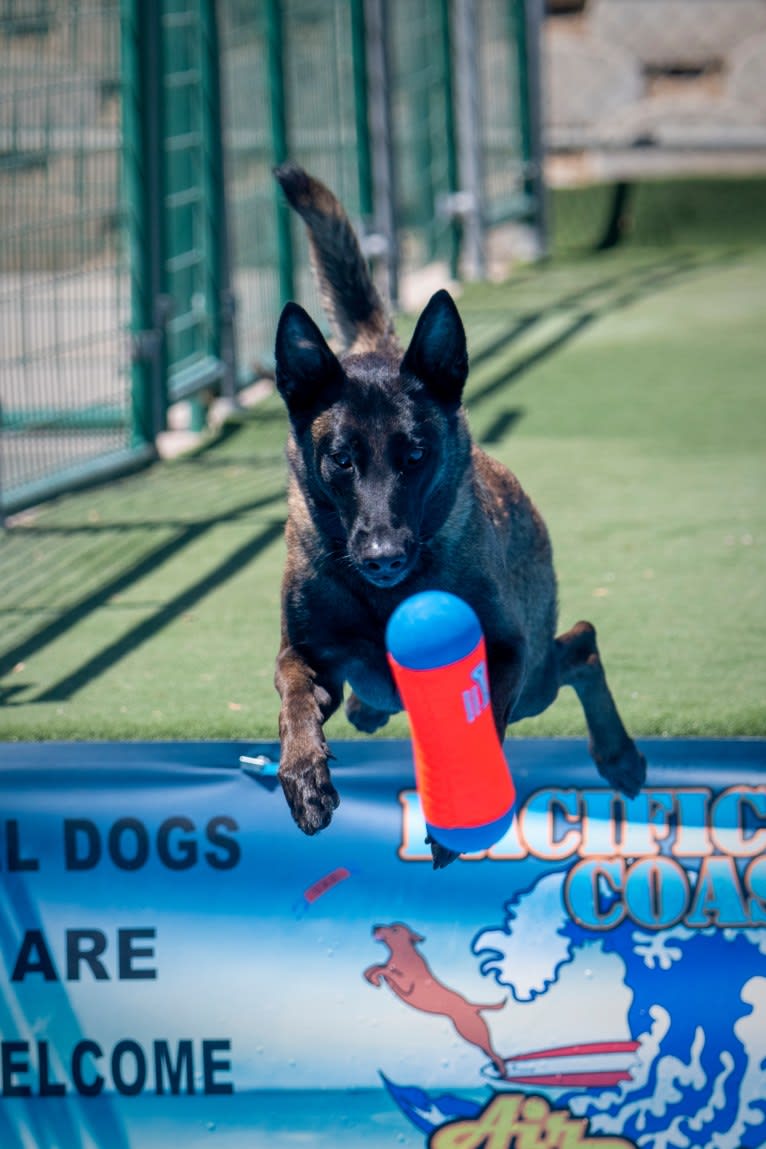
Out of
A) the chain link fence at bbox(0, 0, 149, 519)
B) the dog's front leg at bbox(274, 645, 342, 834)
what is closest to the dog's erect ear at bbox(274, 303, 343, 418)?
the dog's front leg at bbox(274, 645, 342, 834)

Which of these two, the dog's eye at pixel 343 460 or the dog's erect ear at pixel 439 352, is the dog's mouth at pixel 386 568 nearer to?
the dog's eye at pixel 343 460

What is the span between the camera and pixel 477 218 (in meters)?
13.7

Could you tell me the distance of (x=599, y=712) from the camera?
4293 mm

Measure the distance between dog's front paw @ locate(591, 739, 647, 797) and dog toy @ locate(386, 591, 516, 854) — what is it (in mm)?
632

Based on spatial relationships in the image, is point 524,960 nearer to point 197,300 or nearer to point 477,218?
point 197,300

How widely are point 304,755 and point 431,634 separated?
1.49ft

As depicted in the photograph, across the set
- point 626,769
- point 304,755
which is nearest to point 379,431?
point 304,755

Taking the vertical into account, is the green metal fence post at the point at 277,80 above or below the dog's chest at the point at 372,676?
above

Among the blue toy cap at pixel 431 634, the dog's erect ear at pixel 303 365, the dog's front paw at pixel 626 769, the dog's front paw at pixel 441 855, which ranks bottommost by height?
the dog's front paw at pixel 626 769

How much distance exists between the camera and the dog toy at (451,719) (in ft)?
10.0

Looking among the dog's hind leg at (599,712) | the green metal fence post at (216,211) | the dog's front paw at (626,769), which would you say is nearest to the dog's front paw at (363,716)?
the dog's hind leg at (599,712)

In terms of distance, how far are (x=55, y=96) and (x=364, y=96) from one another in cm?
424

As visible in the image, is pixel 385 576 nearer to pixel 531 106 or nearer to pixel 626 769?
pixel 626 769

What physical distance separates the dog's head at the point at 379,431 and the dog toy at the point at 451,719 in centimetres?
27
